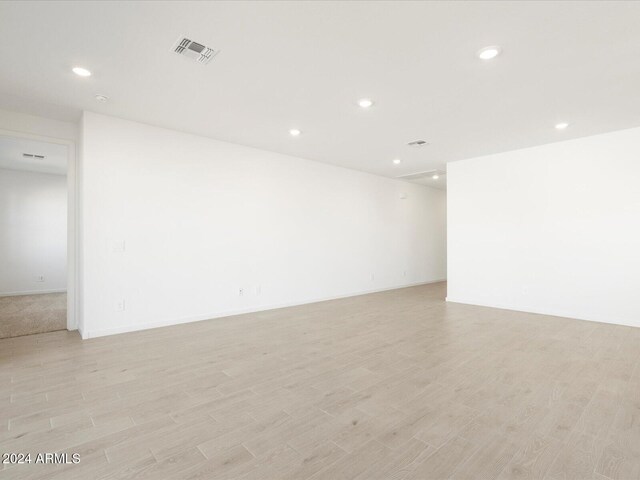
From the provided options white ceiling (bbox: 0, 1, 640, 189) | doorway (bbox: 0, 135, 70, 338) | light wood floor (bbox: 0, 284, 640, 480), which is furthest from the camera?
doorway (bbox: 0, 135, 70, 338)

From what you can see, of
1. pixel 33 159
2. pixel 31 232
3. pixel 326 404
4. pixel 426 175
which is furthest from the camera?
pixel 426 175

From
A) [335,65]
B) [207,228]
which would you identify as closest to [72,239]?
[207,228]

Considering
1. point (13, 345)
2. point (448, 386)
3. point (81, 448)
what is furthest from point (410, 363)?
point (13, 345)

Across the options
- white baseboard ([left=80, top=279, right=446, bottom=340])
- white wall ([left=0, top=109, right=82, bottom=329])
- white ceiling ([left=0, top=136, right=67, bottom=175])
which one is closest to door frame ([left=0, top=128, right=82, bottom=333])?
white wall ([left=0, top=109, right=82, bottom=329])

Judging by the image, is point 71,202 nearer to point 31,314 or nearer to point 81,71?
point 81,71

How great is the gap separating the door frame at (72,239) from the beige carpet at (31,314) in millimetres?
354

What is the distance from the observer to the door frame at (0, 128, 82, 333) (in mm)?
4145

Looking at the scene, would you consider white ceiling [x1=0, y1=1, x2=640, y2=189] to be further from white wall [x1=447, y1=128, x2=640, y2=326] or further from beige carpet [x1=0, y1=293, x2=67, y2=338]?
beige carpet [x1=0, y1=293, x2=67, y2=338]

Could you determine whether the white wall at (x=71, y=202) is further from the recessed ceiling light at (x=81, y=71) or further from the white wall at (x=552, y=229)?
the white wall at (x=552, y=229)

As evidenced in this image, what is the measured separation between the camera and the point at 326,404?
2277 mm

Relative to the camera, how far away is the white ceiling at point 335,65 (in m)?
2.09

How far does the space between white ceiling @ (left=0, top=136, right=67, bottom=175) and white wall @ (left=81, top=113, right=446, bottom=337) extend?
1.64m

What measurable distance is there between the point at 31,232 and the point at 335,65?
801 cm

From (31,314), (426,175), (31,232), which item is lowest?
(31,314)
